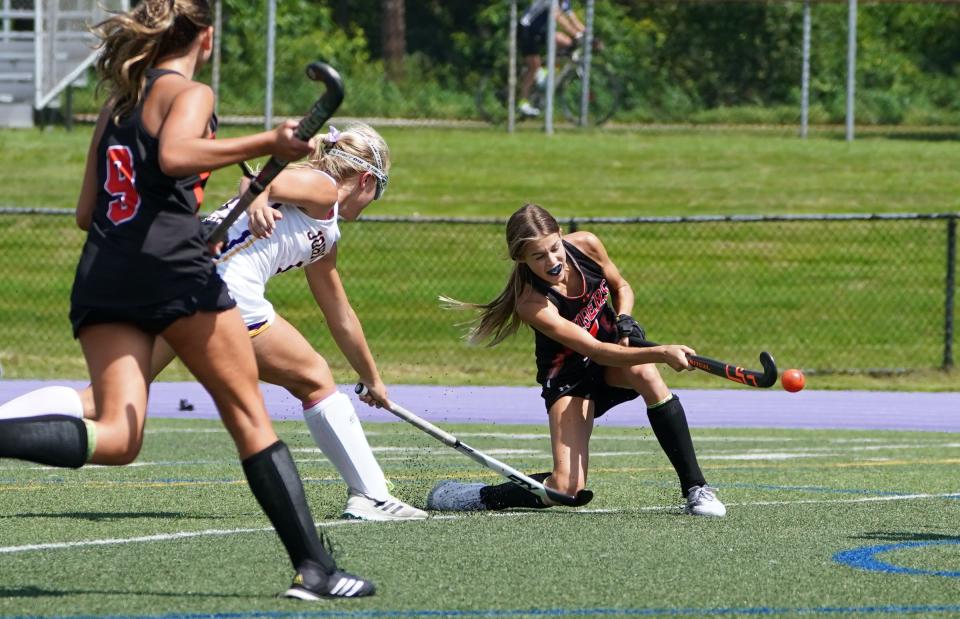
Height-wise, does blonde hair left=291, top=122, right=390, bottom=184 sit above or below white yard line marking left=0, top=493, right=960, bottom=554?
above

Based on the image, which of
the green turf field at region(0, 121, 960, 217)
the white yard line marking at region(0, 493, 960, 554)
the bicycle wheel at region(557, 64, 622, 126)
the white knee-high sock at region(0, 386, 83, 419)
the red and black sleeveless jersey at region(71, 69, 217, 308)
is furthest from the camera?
the bicycle wheel at region(557, 64, 622, 126)

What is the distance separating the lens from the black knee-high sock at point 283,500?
4984 millimetres

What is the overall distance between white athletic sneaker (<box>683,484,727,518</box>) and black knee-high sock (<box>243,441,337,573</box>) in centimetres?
253

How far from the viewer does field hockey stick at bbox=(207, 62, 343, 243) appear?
15.6 ft

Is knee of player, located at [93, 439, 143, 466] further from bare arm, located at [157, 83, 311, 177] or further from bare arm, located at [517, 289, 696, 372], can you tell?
bare arm, located at [517, 289, 696, 372]

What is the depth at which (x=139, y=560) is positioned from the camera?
5812 mm

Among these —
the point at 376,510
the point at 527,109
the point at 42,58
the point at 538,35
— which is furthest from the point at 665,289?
the point at 376,510

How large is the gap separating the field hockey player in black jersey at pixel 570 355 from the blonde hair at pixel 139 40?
2456 millimetres

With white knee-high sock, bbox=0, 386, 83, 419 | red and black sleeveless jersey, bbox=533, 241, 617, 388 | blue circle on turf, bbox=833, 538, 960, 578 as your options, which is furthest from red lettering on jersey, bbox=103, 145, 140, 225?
red and black sleeveless jersey, bbox=533, 241, 617, 388

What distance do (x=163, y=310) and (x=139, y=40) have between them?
0.79 m

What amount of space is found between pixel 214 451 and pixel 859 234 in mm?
11017

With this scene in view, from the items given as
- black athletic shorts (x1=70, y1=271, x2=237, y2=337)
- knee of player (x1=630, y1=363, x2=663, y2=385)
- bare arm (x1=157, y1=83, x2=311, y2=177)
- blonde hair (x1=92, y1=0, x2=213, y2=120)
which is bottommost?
knee of player (x1=630, y1=363, x2=663, y2=385)

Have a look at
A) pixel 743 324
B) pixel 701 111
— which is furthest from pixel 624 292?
pixel 701 111

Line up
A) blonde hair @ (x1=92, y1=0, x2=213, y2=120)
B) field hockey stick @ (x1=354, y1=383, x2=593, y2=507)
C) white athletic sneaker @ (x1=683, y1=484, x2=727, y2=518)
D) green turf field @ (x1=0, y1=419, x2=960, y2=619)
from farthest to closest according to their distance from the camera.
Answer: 1. field hockey stick @ (x1=354, y1=383, x2=593, y2=507)
2. white athletic sneaker @ (x1=683, y1=484, x2=727, y2=518)
3. green turf field @ (x1=0, y1=419, x2=960, y2=619)
4. blonde hair @ (x1=92, y1=0, x2=213, y2=120)
